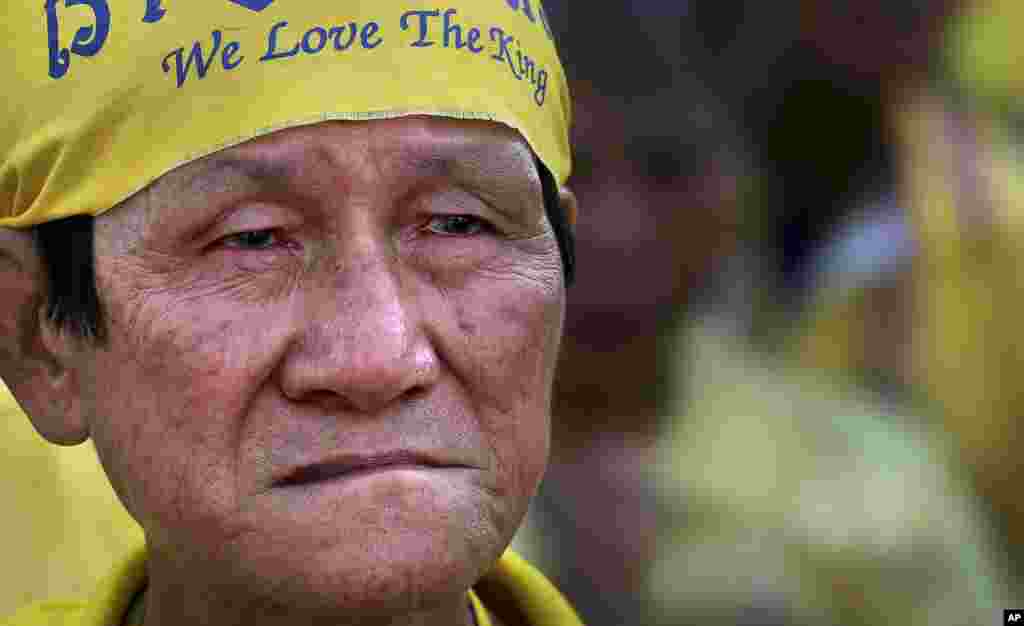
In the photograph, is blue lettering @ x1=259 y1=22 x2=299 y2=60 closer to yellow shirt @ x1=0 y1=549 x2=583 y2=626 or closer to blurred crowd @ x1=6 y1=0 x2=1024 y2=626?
yellow shirt @ x1=0 y1=549 x2=583 y2=626

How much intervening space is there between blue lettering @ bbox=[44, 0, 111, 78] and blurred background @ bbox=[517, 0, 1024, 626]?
185cm

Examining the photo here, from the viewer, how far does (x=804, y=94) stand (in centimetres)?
386

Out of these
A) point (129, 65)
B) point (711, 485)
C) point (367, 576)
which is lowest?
point (711, 485)

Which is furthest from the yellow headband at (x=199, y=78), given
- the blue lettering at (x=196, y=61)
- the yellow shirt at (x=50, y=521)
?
the yellow shirt at (x=50, y=521)

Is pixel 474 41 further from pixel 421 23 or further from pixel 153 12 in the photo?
pixel 153 12

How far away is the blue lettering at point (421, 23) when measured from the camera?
1836 millimetres

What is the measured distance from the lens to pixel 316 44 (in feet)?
5.89

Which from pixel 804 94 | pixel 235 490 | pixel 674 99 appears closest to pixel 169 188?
pixel 235 490

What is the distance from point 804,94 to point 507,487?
2.23m

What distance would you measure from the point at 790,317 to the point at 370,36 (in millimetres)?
2241

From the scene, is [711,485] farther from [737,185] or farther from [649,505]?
[737,185]

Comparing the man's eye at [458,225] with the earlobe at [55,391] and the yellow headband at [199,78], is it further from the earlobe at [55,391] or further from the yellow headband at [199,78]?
the earlobe at [55,391]

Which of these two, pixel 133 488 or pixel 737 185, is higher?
pixel 737 185

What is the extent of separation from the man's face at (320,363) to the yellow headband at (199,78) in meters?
0.03
